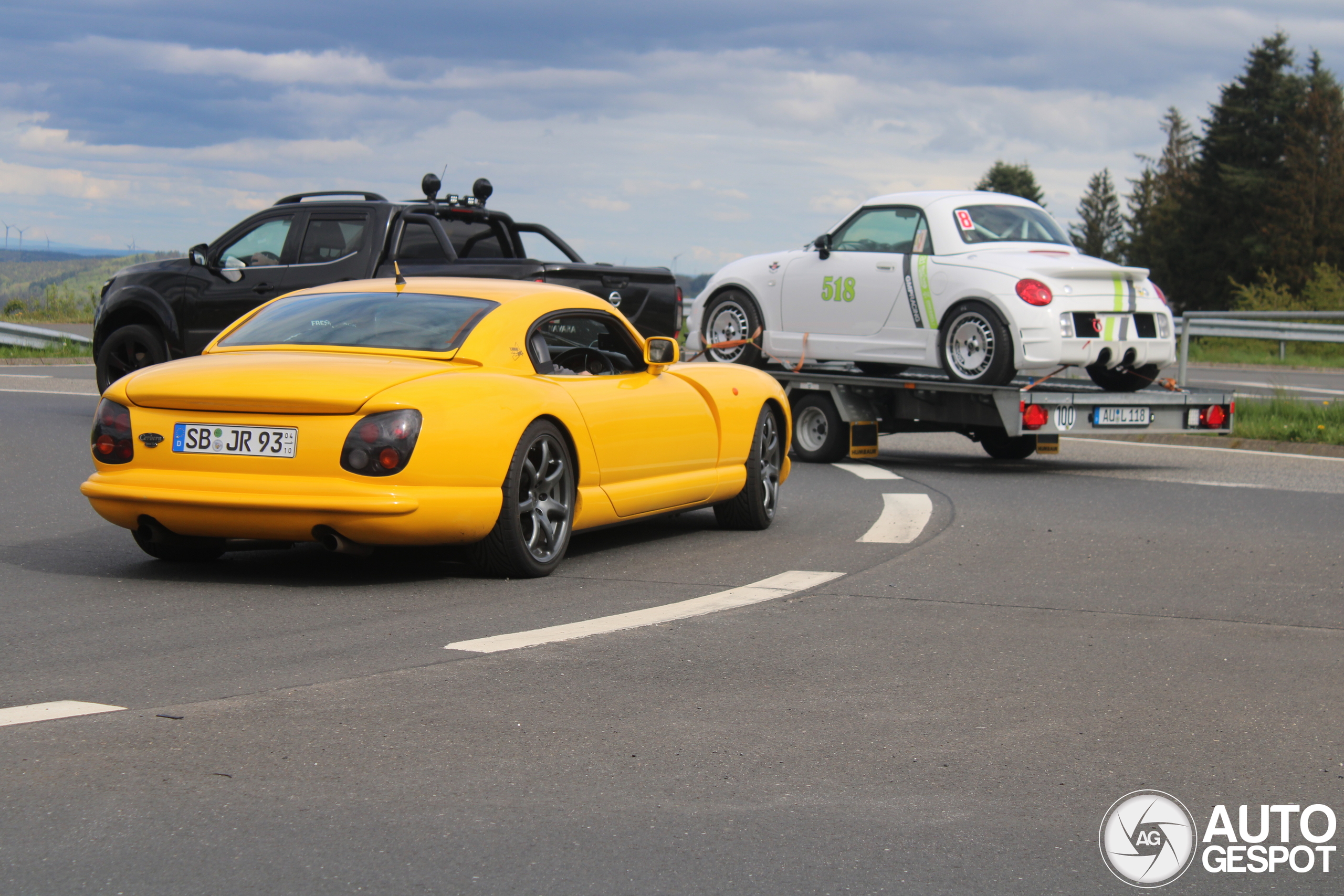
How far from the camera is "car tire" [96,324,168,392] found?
14.9m

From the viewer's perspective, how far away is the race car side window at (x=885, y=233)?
46.5ft

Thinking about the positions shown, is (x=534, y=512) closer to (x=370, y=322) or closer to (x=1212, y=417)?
(x=370, y=322)

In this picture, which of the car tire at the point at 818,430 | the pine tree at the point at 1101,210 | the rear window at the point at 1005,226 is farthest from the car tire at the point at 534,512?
the pine tree at the point at 1101,210

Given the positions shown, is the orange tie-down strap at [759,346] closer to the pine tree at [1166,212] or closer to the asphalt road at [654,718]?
the asphalt road at [654,718]

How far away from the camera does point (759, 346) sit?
15477 millimetres

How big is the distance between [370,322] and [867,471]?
21.3 ft

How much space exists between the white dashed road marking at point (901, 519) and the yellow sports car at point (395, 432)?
49.9 inches

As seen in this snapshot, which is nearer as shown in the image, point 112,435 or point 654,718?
point 654,718

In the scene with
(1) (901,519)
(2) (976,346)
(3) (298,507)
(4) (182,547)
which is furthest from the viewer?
(2) (976,346)

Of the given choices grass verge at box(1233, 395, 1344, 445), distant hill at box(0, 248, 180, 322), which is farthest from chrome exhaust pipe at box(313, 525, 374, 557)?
distant hill at box(0, 248, 180, 322)

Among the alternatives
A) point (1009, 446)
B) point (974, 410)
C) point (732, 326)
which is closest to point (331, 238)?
point (732, 326)

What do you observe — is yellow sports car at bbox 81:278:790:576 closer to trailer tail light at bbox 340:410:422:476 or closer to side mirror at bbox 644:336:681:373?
trailer tail light at bbox 340:410:422:476

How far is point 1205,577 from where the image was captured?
7.71 metres

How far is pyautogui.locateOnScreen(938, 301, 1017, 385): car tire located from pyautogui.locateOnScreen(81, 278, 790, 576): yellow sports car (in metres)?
5.45
